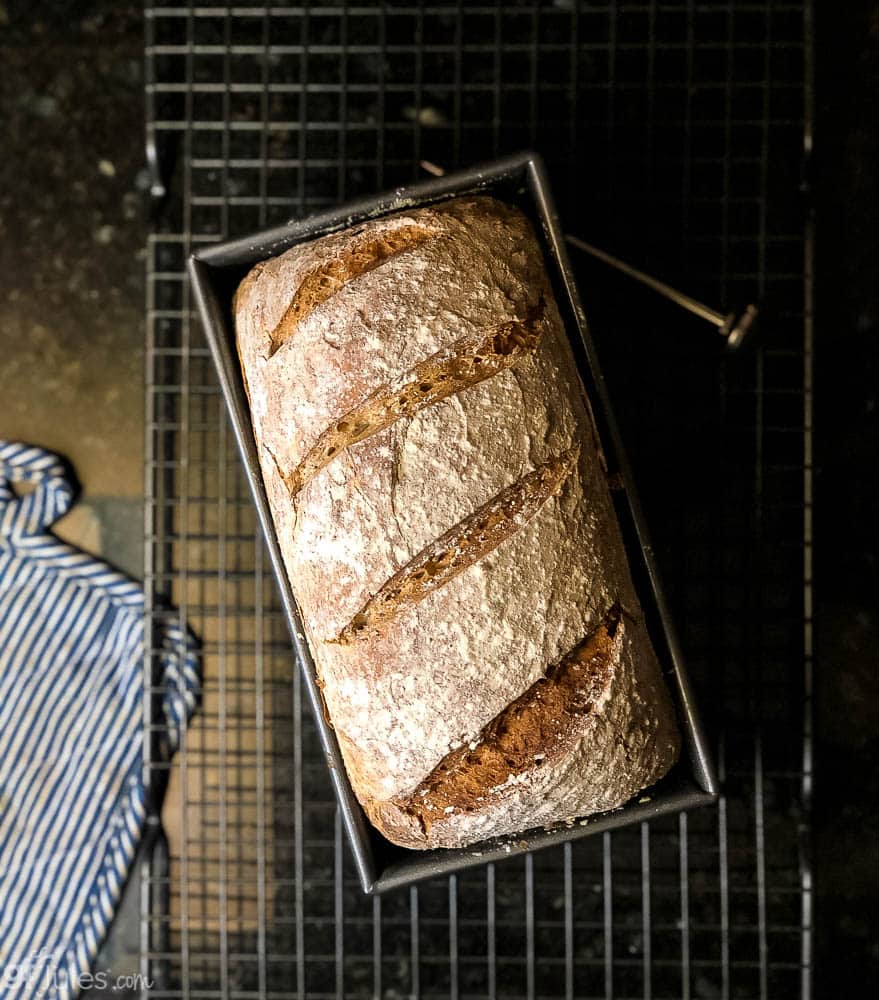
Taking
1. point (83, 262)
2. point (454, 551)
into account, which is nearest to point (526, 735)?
point (454, 551)

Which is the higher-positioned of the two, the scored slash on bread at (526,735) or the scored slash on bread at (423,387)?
the scored slash on bread at (423,387)

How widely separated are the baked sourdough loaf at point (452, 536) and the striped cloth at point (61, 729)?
0.37 metres

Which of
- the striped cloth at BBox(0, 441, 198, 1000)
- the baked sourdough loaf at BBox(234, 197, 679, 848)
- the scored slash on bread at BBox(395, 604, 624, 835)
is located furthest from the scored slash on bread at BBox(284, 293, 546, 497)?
the striped cloth at BBox(0, 441, 198, 1000)

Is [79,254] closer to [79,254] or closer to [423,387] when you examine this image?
[79,254]

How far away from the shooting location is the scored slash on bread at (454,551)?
654 millimetres

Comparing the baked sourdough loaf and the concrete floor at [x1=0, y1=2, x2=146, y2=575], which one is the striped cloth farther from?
the baked sourdough loaf

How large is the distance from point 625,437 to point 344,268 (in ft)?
1.32

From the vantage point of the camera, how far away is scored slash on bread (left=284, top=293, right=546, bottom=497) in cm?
66

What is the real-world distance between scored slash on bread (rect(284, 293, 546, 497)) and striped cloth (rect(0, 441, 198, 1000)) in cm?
40

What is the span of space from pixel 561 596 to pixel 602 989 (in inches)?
23.1

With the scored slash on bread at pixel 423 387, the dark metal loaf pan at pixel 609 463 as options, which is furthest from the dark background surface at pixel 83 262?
the scored slash on bread at pixel 423 387

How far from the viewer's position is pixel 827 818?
3.19 feet

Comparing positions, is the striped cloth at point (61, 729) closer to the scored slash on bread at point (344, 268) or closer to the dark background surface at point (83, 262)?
the dark background surface at point (83, 262)

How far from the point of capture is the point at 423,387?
2.17 ft
